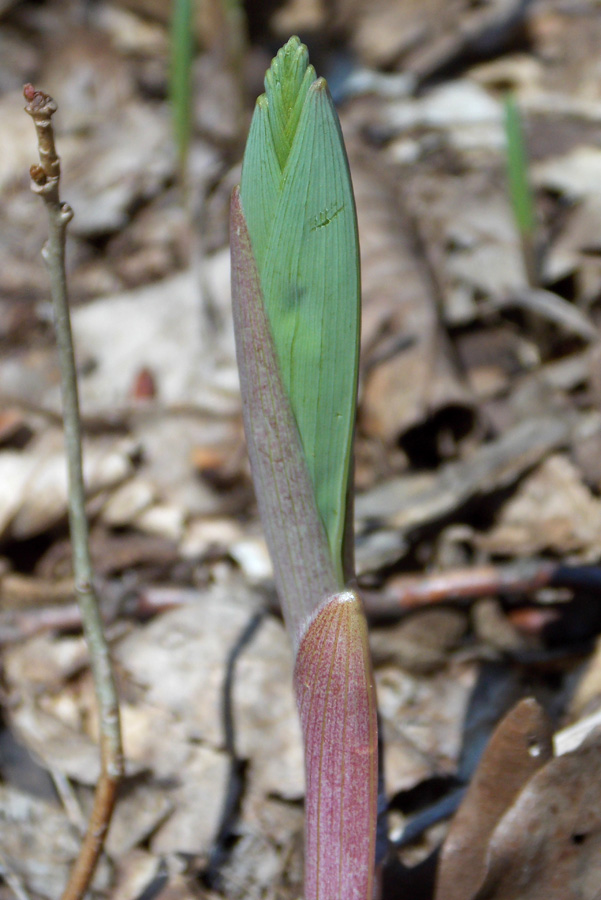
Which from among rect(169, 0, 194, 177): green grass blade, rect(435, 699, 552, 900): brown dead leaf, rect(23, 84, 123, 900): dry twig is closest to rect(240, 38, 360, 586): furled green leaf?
rect(23, 84, 123, 900): dry twig

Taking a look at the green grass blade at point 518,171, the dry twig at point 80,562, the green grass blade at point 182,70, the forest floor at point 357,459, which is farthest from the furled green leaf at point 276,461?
the green grass blade at point 182,70

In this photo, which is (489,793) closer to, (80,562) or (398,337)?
(80,562)

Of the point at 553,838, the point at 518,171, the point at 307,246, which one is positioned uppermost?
the point at 518,171

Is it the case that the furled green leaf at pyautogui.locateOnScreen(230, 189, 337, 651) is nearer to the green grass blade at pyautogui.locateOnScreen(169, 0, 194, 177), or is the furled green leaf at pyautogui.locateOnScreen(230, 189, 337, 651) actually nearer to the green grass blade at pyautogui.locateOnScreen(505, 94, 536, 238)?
the green grass blade at pyautogui.locateOnScreen(505, 94, 536, 238)

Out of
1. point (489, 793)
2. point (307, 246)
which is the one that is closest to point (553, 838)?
point (489, 793)

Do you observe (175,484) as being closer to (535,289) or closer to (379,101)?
(535,289)

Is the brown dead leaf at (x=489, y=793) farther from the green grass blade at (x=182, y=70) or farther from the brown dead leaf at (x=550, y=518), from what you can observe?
the green grass blade at (x=182, y=70)
